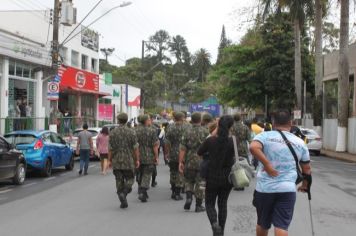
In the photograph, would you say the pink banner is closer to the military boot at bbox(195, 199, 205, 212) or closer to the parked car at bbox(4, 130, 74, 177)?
the parked car at bbox(4, 130, 74, 177)

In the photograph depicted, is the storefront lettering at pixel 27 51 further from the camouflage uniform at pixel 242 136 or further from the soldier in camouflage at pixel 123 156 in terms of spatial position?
the soldier in camouflage at pixel 123 156

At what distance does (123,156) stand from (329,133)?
26059mm

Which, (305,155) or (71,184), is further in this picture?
(71,184)

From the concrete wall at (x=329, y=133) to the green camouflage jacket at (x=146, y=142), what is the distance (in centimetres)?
2366

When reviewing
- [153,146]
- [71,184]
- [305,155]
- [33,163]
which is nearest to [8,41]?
[33,163]

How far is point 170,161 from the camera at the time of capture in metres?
12.2

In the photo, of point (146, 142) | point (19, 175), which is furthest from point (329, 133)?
point (146, 142)

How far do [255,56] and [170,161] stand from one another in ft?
118

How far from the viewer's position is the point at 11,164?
14.9m

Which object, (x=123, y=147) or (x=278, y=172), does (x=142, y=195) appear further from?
(x=278, y=172)

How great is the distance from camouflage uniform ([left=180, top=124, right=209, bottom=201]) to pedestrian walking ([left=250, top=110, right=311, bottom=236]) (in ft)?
13.4

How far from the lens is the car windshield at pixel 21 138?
17469mm

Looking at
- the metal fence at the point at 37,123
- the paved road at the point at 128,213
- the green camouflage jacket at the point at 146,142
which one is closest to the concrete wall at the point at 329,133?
the metal fence at the point at 37,123

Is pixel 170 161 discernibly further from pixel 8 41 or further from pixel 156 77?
pixel 156 77
